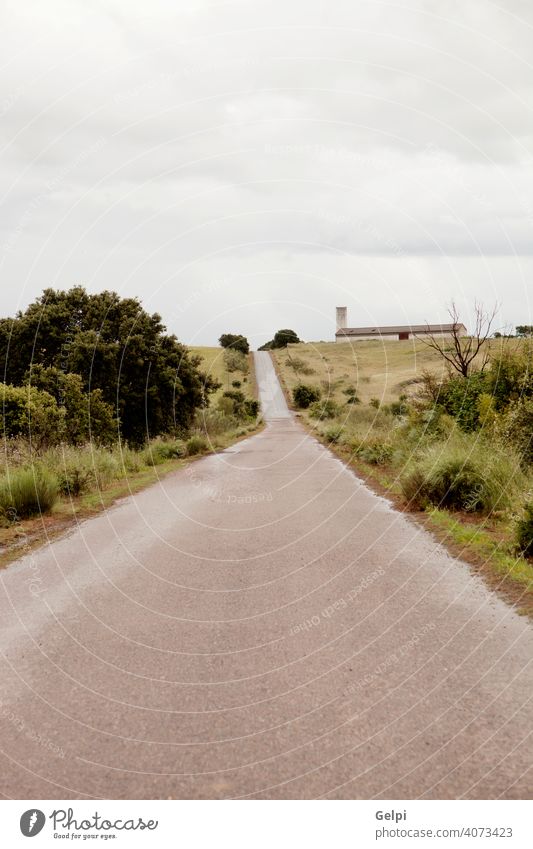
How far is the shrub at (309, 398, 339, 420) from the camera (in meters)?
55.4

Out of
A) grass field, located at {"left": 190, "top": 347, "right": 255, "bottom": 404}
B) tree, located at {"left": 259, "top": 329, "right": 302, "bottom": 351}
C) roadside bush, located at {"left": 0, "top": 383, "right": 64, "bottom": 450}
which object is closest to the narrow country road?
roadside bush, located at {"left": 0, "top": 383, "right": 64, "bottom": 450}

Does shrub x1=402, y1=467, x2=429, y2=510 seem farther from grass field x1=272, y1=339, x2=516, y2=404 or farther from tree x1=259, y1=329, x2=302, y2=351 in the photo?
tree x1=259, y1=329, x2=302, y2=351

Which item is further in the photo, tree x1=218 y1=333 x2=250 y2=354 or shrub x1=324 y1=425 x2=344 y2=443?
tree x1=218 y1=333 x2=250 y2=354

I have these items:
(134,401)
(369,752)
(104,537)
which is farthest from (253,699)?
(134,401)

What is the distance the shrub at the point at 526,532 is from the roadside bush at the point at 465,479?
6.55 feet

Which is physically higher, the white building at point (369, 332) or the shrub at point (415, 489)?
the white building at point (369, 332)

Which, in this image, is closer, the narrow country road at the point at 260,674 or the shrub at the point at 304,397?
the narrow country road at the point at 260,674

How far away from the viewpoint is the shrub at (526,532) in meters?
8.23

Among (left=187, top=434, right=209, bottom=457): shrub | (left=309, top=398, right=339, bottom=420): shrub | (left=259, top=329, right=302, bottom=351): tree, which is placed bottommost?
(left=309, top=398, right=339, bottom=420): shrub

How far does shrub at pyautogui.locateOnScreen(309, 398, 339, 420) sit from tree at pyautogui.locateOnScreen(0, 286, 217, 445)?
23734 millimetres

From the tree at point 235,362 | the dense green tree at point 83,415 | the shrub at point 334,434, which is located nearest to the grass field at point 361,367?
the tree at point 235,362

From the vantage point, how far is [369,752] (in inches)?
149

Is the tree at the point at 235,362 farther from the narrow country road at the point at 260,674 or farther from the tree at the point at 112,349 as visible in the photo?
the narrow country road at the point at 260,674

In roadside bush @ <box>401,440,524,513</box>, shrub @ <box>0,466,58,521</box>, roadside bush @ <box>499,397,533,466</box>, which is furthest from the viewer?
roadside bush @ <box>499,397,533,466</box>
